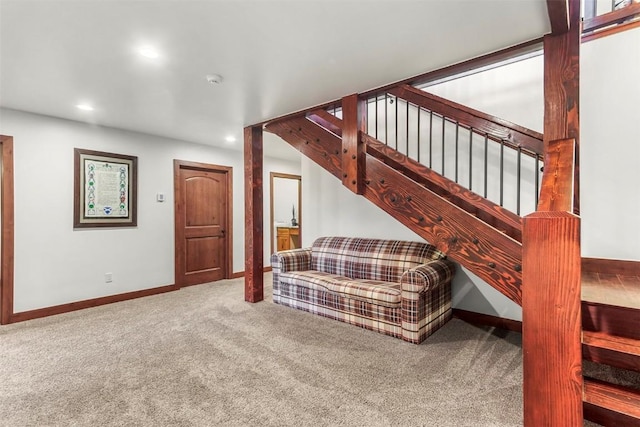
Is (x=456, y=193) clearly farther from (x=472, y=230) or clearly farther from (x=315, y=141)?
(x=315, y=141)

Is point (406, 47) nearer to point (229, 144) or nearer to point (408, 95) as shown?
point (408, 95)

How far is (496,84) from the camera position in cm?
306

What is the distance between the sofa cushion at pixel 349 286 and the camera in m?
2.85

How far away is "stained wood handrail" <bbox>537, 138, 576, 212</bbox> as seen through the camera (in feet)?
3.71

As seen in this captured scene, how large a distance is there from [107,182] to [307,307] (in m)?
2.95

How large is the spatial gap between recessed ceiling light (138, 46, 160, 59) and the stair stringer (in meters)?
1.56

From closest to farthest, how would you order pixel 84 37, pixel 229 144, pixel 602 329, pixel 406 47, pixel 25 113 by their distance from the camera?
pixel 602 329, pixel 84 37, pixel 406 47, pixel 25 113, pixel 229 144

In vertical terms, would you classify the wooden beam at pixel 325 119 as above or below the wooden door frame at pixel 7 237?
above

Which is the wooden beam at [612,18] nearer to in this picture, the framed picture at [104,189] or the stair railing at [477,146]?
the stair railing at [477,146]

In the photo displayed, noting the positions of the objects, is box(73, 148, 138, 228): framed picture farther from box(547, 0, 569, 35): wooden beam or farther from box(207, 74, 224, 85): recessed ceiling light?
box(547, 0, 569, 35): wooden beam

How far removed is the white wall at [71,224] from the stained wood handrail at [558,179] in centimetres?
448

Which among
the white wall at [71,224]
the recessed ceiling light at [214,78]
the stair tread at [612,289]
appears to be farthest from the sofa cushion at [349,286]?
the recessed ceiling light at [214,78]

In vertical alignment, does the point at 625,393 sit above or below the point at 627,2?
below

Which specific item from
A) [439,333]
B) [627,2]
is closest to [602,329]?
[439,333]
